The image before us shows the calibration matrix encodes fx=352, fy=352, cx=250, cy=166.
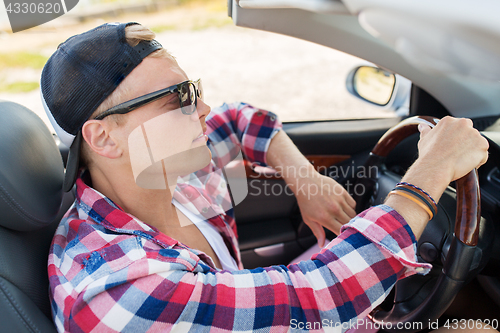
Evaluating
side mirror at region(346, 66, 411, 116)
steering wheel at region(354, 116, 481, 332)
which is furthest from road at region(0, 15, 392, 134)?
steering wheel at region(354, 116, 481, 332)

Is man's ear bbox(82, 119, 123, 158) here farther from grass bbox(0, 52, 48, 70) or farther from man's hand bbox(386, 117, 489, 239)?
grass bbox(0, 52, 48, 70)

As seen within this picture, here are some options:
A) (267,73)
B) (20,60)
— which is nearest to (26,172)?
(20,60)

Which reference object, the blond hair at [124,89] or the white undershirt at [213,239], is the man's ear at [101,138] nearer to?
the blond hair at [124,89]

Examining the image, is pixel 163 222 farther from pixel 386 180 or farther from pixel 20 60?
pixel 20 60

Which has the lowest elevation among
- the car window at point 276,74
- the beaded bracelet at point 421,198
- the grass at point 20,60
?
the car window at point 276,74

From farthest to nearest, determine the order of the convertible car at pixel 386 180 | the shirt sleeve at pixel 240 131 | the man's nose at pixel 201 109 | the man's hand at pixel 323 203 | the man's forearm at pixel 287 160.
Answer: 1. the shirt sleeve at pixel 240 131
2. the man's forearm at pixel 287 160
3. the man's hand at pixel 323 203
4. the man's nose at pixel 201 109
5. the convertible car at pixel 386 180

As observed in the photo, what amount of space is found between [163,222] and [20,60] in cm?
461

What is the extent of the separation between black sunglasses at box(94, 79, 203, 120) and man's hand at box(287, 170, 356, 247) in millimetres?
593

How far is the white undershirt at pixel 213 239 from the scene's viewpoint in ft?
4.65

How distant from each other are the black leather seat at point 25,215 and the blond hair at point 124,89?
14 cm

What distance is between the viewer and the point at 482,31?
68 centimetres

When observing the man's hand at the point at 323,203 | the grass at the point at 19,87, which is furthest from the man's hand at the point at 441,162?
the grass at the point at 19,87

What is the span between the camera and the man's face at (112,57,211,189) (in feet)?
3.67

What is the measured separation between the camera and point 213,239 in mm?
1453
